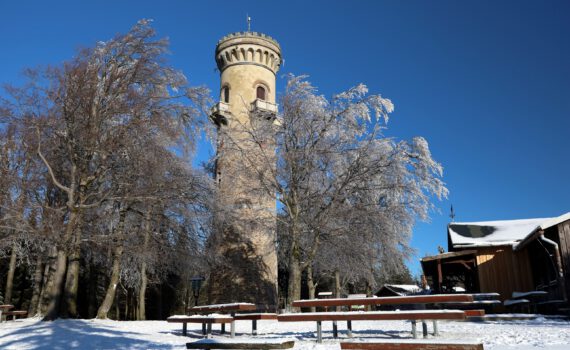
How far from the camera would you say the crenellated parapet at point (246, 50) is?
30.2 meters

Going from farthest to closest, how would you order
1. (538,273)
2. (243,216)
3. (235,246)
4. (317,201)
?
(235,246) → (243,216) → (538,273) → (317,201)

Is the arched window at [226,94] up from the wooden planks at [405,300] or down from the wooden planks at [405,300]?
up

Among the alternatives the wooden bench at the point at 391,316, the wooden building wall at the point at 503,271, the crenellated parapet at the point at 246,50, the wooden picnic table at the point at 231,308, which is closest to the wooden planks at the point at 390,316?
the wooden bench at the point at 391,316

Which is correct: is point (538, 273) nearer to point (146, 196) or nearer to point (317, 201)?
point (317, 201)

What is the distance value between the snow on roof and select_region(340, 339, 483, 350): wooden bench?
16389 mm

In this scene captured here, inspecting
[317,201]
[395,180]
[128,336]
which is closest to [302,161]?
[317,201]

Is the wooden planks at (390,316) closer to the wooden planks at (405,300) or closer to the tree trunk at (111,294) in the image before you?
the wooden planks at (405,300)

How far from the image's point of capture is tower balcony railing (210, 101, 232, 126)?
94.1 feet

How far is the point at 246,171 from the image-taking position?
18.9 meters

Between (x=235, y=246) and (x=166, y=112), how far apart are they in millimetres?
12000

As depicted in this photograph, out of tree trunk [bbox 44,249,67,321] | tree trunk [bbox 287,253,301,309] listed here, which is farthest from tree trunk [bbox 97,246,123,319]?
tree trunk [bbox 287,253,301,309]

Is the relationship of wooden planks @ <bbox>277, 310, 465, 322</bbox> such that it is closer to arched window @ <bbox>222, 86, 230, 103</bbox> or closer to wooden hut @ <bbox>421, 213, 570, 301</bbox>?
wooden hut @ <bbox>421, 213, 570, 301</bbox>

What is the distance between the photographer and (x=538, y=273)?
61.3ft

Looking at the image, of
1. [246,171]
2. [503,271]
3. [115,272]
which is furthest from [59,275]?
[503,271]
